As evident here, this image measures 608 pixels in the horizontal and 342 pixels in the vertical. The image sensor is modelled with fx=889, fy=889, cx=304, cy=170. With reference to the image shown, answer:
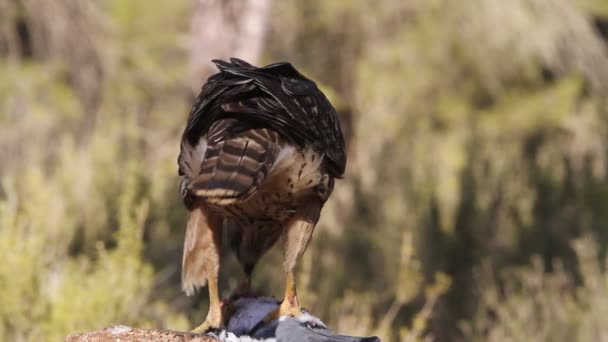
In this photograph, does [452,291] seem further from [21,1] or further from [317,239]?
[21,1]

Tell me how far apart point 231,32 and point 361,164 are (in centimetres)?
289

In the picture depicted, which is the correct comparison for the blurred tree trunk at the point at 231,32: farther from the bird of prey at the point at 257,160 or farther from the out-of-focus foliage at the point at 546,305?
the bird of prey at the point at 257,160

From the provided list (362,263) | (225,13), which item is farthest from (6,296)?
(362,263)

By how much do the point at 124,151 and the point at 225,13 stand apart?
2.17 meters

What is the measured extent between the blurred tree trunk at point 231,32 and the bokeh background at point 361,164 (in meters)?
0.01

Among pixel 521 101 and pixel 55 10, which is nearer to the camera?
pixel 55 10

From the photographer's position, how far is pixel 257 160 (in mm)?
2822

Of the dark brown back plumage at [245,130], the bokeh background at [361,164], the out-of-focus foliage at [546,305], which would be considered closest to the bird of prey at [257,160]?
the dark brown back plumage at [245,130]

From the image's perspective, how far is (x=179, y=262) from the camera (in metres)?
6.25

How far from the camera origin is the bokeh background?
5137 millimetres

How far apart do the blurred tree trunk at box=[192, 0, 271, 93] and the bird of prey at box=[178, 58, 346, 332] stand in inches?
117

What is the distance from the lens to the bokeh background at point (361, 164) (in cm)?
514

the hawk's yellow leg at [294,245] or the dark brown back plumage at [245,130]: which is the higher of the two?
the dark brown back plumage at [245,130]

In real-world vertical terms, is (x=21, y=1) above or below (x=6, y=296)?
above
